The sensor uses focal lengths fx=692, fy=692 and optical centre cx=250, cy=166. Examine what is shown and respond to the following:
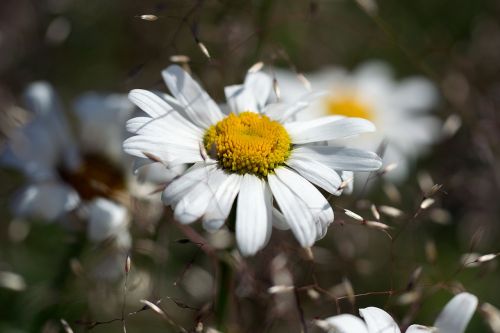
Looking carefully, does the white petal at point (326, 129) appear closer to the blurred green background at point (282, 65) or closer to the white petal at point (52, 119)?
the blurred green background at point (282, 65)

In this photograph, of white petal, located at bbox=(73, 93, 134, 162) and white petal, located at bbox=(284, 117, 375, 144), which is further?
white petal, located at bbox=(73, 93, 134, 162)

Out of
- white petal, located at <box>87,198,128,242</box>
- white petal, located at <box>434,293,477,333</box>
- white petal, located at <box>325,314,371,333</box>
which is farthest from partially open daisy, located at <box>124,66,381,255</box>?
white petal, located at <box>87,198,128,242</box>

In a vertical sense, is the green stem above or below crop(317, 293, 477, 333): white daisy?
below

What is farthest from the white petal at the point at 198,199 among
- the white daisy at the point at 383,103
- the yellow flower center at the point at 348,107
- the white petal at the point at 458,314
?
the yellow flower center at the point at 348,107

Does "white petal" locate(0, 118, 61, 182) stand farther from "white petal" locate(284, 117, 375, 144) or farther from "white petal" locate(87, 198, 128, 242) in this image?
"white petal" locate(284, 117, 375, 144)

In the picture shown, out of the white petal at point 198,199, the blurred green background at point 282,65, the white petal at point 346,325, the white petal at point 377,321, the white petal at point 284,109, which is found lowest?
the blurred green background at point 282,65

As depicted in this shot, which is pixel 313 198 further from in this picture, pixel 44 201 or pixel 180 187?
pixel 44 201
